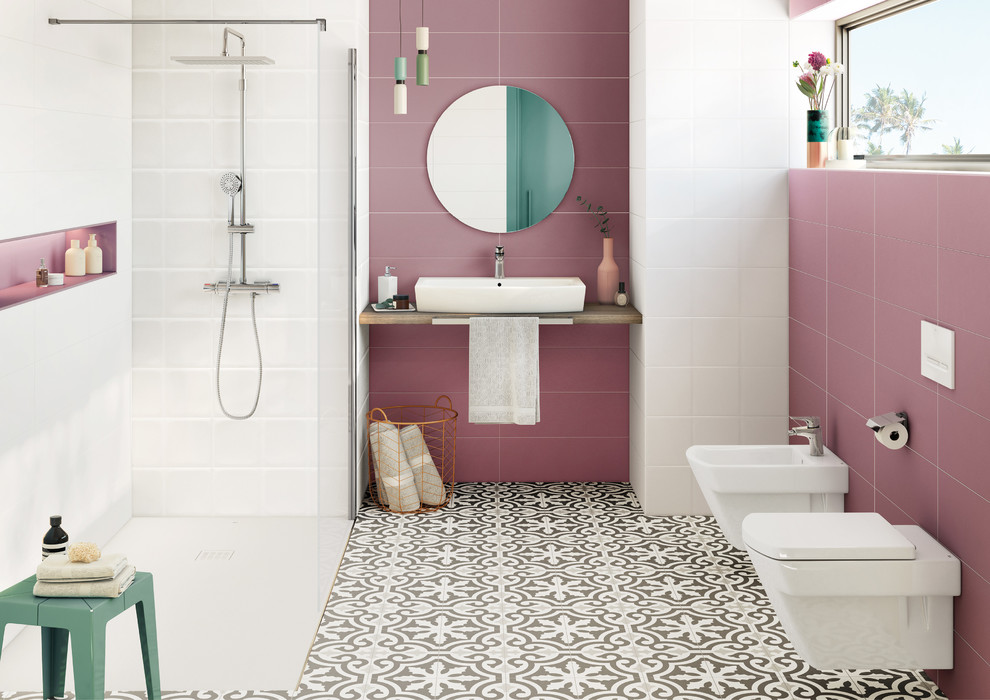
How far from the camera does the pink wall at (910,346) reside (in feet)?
8.71

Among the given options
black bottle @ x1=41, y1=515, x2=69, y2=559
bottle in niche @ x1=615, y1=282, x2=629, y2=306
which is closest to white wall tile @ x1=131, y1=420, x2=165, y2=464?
black bottle @ x1=41, y1=515, x2=69, y2=559

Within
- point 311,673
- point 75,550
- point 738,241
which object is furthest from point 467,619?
point 738,241

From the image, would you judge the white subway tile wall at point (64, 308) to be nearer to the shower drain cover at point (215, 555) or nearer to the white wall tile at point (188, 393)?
the white wall tile at point (188, 393)

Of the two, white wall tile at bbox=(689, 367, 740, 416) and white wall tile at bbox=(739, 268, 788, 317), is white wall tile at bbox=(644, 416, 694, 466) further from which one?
A: white wall tile at bbox=(739, 268, 788, 317)

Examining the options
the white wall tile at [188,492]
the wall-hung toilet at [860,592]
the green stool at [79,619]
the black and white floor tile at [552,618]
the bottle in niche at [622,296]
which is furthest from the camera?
the bottle in niche at [622,296]

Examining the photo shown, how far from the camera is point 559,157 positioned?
491cm

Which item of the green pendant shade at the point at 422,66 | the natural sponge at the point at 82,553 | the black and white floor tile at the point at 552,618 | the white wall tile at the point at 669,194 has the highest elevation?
the green pendant shade at the point at 422,66

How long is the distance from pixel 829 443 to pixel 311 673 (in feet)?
6.77

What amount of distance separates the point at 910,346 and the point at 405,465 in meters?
2.38

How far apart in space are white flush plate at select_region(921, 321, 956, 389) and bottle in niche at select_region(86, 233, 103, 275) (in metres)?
3.01

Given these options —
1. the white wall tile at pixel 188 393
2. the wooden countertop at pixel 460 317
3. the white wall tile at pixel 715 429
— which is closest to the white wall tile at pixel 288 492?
the white wall tile at pixel 188 393

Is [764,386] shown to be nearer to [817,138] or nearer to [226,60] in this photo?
[817,138]

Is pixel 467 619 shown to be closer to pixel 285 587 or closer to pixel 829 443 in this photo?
pixel 285 587

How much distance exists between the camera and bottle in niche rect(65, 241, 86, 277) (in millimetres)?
3879
